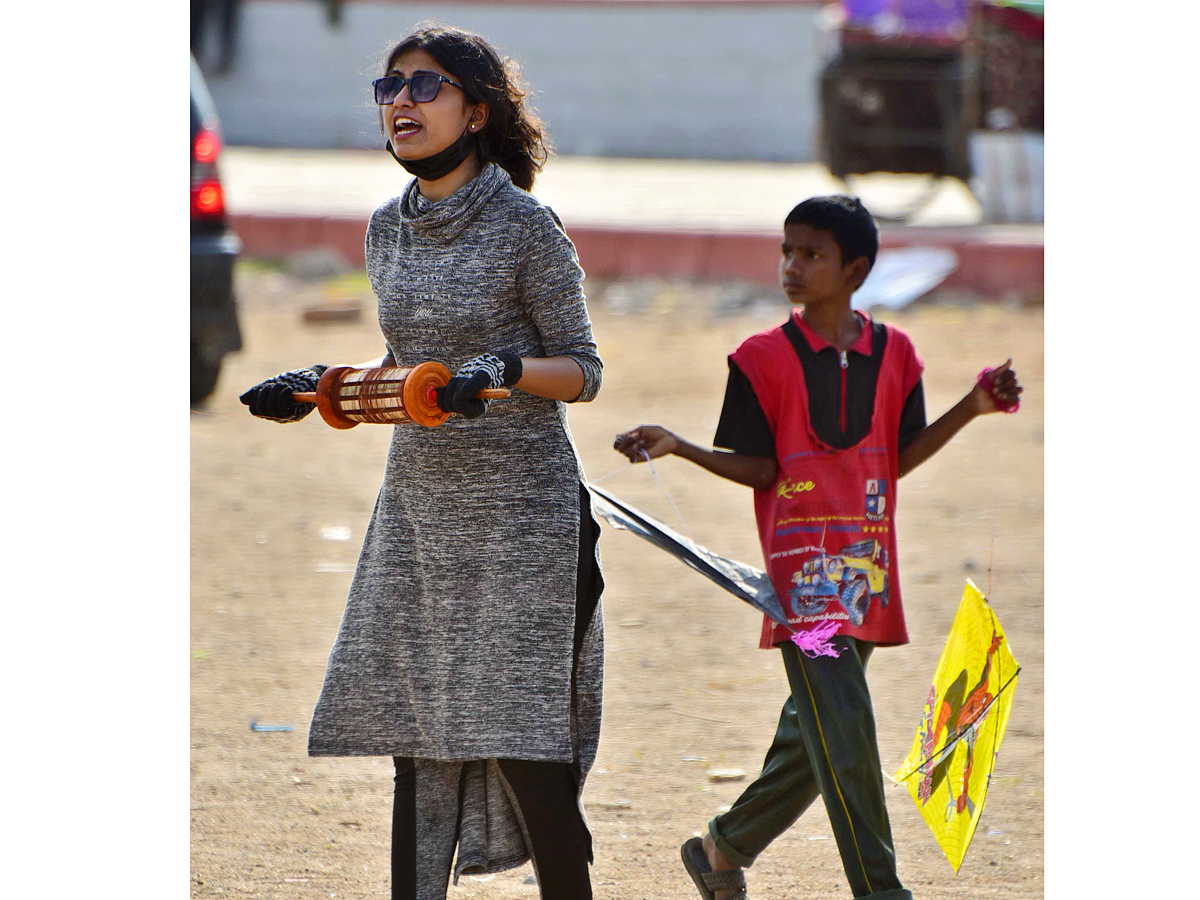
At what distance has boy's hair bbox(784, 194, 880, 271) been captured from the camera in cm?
278

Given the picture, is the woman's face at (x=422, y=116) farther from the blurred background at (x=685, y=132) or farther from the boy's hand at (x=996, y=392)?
the boy's hand at (x=996, y=392)

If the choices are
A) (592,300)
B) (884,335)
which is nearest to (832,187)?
(592,300)

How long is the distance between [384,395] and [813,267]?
87 cm

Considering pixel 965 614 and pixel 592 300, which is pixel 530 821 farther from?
pixel 592 300

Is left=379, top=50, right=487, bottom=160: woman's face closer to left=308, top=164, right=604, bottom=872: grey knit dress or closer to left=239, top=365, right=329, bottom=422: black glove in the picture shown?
left=308, top=164, right=604, bottom=872: grey knit dress

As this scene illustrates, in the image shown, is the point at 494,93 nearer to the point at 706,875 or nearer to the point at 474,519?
the point at 474,519

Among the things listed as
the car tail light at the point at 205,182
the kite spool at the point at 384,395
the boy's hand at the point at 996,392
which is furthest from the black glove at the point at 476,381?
the car tail light at the point at 205,182

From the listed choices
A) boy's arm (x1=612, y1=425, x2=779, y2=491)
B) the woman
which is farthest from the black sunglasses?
boy's arm (x1=612, y1=425, x2=779, y2=491)

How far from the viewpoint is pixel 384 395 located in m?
2.41

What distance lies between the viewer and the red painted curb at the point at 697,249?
10.2m

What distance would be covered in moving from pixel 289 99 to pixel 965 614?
57.2 feet

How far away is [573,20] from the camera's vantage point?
18562 millimetres

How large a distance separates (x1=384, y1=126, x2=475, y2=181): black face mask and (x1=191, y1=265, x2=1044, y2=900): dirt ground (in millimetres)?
813

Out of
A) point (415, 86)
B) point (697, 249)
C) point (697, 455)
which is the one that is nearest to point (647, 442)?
point (697, 455)
